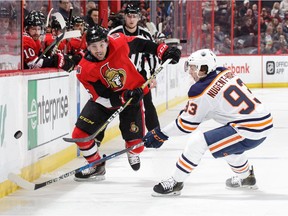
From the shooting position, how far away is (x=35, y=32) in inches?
234

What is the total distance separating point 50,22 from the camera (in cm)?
699

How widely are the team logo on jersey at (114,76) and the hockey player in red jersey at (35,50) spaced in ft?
1.95

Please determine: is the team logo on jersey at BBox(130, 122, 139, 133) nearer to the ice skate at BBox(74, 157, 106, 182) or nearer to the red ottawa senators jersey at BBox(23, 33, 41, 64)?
the ice skate at BBox(74, 157, 106, 182)

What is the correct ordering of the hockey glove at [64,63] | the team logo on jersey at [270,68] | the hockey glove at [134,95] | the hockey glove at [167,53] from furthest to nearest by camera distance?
the team logo on jersey at [270,68], the hockey glove at [64,63], the hockey glove at [167,53], the hockey glove at [134,95]

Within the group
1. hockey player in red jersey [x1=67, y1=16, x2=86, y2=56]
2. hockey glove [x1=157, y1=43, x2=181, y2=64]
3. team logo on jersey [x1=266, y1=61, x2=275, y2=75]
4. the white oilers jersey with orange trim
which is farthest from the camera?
team logo on jersey [x1=266, y1=61, x2=275, y2=75]

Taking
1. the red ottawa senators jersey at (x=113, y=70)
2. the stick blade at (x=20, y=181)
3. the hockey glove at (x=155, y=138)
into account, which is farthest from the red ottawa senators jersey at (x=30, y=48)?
the hockey glove at (x=155, y=138)

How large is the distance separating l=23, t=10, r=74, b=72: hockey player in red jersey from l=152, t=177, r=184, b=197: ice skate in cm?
140

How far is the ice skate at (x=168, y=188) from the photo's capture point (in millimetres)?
4652

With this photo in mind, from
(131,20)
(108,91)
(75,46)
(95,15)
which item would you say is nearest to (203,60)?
(108,91)

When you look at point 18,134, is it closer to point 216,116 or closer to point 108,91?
point 108,91

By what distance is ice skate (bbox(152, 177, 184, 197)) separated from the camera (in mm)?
4652

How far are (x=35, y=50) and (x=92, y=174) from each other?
39.2 inches

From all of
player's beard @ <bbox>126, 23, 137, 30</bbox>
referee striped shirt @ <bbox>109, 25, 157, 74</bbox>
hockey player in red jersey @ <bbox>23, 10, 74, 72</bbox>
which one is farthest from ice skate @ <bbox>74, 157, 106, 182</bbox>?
player's beard @ <bbox>126, 23, 137, 30</bbox>

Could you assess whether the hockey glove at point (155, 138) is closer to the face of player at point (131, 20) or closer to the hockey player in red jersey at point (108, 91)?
the hockey player in red jersey at point (108, 91)
